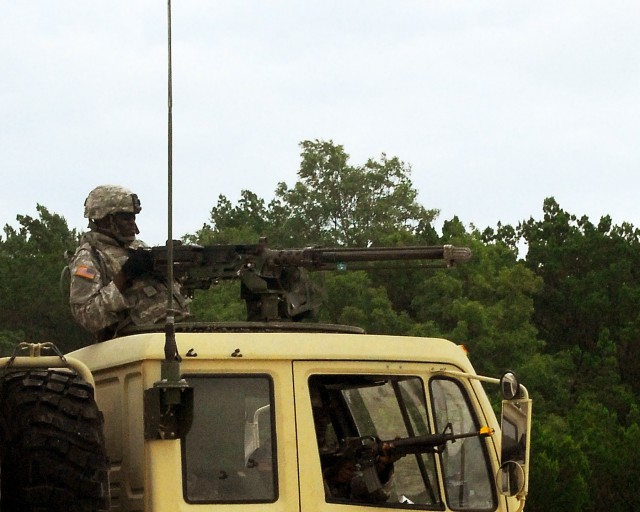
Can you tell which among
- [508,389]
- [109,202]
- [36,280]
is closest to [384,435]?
[508,389]

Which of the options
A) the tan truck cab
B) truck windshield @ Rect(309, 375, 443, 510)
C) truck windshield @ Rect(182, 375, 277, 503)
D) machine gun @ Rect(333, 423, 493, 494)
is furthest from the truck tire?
machine gun @ Rect(333, 423, 493, 494)

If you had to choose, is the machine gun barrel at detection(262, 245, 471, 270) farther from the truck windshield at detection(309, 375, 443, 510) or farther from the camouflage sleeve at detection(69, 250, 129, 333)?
the truck windshield at detection(309, 375, 443, 510)

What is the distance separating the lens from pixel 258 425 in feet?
28.1

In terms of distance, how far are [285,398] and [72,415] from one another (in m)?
1.18

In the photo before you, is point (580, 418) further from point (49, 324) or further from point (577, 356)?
point (49, 324)

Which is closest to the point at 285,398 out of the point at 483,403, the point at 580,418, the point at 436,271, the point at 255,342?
the point at 255,342

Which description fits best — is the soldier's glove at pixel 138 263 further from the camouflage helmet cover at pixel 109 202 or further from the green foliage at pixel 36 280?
the green foliage at pixel 36 280

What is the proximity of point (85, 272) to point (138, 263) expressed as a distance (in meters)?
0.55

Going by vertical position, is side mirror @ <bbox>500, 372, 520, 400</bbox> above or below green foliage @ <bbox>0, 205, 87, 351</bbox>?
below

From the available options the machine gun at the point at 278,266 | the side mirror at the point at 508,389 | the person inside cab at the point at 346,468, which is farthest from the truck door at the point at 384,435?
the machine gun at the point at 278,266

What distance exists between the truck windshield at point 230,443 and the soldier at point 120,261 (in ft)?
4.58

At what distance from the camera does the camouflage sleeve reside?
31.8ft

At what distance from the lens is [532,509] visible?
168 feet

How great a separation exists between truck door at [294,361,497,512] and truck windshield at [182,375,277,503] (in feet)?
0.57
